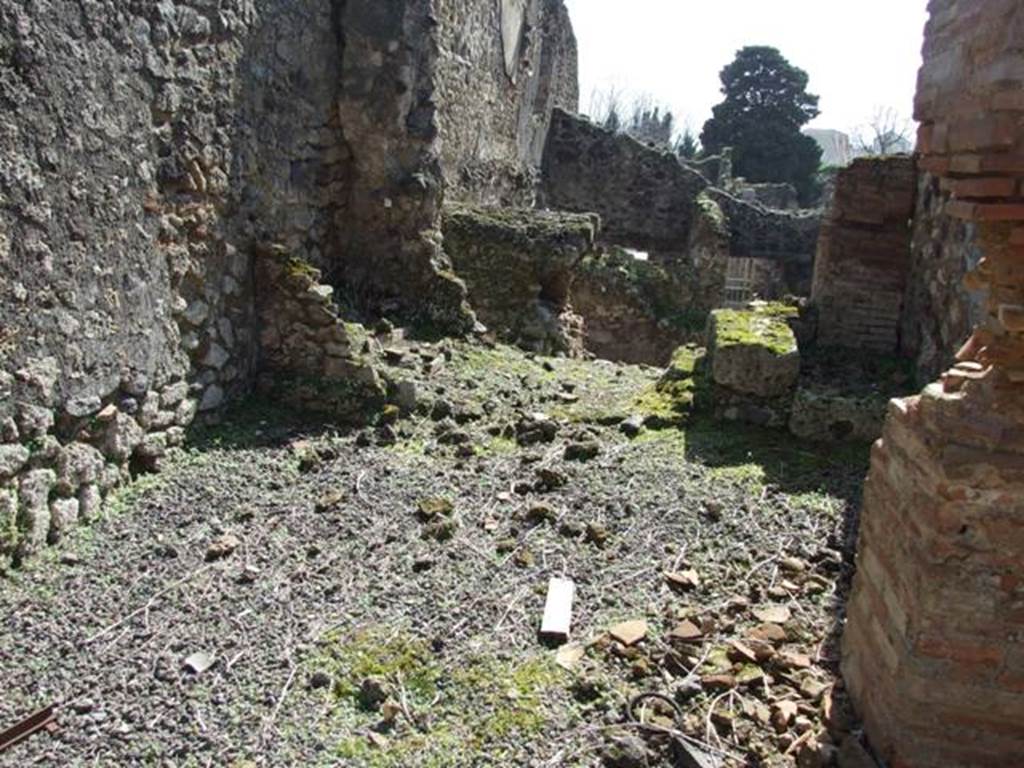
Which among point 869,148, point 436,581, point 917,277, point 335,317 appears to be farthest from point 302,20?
point 869,148

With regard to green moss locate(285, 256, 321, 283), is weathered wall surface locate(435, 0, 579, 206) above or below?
above

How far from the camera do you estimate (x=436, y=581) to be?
3.80 meters

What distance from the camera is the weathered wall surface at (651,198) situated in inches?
666

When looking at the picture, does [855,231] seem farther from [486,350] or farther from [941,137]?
[941,137]

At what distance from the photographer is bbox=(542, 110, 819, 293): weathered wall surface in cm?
1691

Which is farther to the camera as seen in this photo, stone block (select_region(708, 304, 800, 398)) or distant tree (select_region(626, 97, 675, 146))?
distant tree (select_region(626, 97, 675, 146))

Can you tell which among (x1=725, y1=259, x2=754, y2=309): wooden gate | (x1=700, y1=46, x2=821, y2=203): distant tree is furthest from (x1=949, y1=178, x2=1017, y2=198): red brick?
(x1=700, y1=46, x2=821, y2=203): distant tree

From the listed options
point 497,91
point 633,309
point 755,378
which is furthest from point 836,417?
point 633,309

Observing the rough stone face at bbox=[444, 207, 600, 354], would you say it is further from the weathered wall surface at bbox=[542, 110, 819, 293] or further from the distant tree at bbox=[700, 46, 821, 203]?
the distant tree at bbox=[700, 46, 821, 203]

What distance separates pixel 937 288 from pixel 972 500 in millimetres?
3498

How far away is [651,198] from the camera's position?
17.3 m

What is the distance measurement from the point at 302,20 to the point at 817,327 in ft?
13.4

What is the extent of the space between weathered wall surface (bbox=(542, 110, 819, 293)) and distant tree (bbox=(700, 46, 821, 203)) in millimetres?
14956

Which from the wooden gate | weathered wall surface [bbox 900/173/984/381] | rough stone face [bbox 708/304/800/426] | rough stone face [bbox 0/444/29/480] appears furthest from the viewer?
the wooden gate
